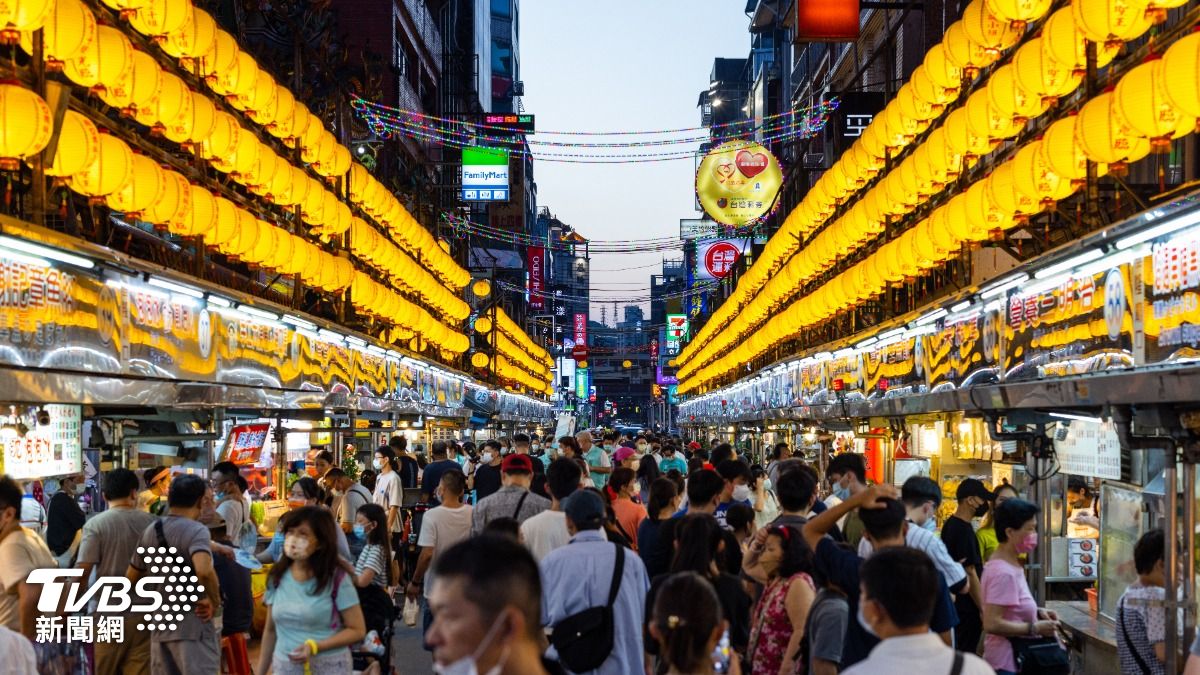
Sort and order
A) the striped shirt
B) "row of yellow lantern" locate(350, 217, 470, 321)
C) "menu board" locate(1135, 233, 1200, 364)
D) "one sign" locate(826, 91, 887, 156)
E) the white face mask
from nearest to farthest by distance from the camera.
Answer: the white face mask → "menu board" locate(1135, 233, 1200, 364) → the striped shirt → "row of yellow lantern" locate(350, 217, 470, 321) → "one sign" locate(826, 91, 887, 156)

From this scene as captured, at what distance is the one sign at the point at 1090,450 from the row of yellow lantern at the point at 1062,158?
2.10m

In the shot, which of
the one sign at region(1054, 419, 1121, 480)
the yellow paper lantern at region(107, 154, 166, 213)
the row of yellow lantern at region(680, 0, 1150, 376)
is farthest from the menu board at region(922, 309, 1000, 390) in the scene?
the yellow paper lantern at region(107, 154, 166, 213)

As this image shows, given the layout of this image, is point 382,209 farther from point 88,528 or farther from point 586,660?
point 586,660

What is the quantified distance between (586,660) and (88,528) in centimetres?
415

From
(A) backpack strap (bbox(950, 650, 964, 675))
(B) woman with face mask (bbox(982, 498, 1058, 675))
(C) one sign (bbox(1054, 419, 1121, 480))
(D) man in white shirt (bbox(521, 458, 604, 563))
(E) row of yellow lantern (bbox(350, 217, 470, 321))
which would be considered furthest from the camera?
(E) row of yellow lantern (bbox(350, 217, 470, 321))

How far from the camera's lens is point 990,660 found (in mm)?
8078

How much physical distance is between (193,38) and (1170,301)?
898 cm

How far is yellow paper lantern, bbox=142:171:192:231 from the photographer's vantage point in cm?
1216

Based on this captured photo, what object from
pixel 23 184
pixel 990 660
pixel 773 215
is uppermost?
pixel 773 215

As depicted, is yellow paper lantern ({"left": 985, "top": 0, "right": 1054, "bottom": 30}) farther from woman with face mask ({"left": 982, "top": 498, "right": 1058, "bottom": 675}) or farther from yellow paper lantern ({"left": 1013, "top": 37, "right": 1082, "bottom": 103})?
woman with face mask ({"left": 982, "top": 498, "right": 1058, "bottom": 675})

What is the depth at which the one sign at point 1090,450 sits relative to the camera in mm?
11594

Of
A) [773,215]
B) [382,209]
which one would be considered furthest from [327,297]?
[773,215]

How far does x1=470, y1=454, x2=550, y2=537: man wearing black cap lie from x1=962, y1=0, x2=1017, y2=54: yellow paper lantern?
6.08 meters

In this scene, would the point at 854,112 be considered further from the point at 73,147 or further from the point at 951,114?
the point at 73,147
